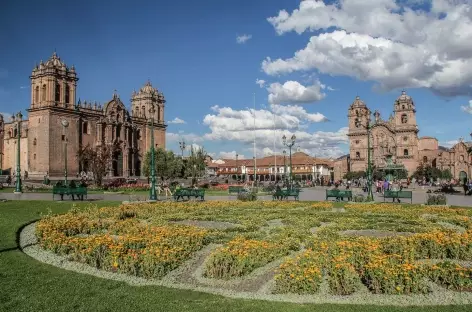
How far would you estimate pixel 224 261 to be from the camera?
941cm

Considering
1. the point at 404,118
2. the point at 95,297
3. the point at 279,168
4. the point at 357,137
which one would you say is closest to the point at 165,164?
the point at 357,137

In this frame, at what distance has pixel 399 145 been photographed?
3915 inches

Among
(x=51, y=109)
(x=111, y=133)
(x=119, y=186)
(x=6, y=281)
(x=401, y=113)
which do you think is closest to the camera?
(x=6, y=281)

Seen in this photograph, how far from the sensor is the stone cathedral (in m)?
63.0

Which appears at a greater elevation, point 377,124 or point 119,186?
point 377,124

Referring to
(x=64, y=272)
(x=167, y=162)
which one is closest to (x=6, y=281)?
(x=64, y=272)

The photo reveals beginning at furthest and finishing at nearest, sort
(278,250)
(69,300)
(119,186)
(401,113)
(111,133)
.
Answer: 1. (401,113)
2. (111,133)
3. (119,186)
4. (278,250)
5. (69,300)

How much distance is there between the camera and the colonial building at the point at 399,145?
97875 mm

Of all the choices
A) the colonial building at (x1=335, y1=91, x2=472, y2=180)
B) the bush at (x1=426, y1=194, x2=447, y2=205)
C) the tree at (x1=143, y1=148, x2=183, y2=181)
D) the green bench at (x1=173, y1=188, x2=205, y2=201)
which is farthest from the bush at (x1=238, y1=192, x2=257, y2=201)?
the colonial building at (x1=335, y1=91, x2=472, y2=180)

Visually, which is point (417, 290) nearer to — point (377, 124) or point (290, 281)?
point (290, 281)

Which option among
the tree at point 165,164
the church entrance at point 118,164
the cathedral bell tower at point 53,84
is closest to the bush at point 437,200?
the cathedral bell tower at point 53,84

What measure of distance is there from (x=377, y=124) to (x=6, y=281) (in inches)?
4037

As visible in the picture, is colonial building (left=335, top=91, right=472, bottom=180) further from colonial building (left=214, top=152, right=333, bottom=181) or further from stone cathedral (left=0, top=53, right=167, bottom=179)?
stone cathedral (left=0, top=53, right=167, bottom=179)

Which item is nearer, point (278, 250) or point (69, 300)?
point (69, 300)
